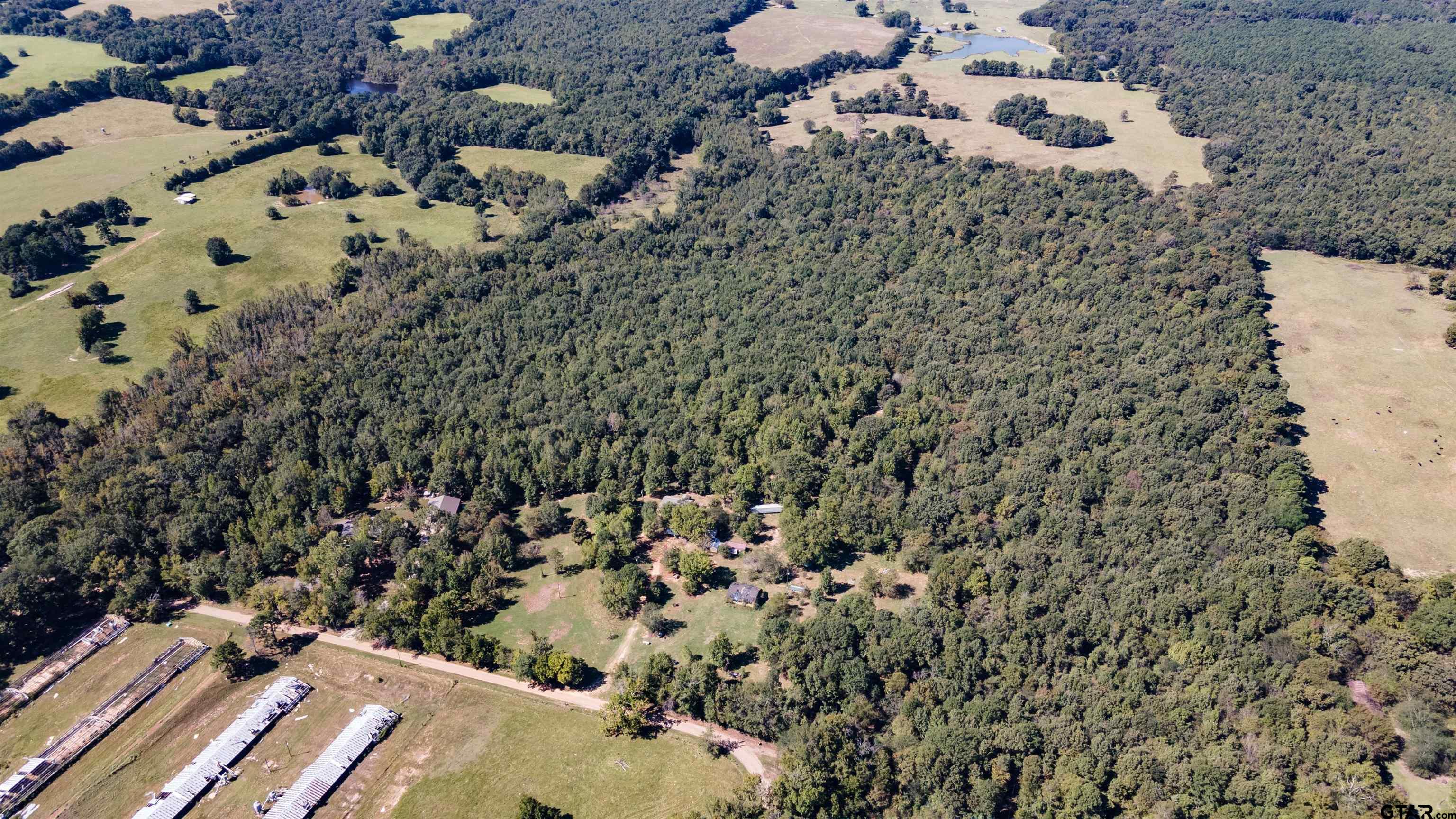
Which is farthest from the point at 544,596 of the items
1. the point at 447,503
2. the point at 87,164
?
the point at 87,164

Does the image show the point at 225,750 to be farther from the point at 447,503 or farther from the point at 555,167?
the point at 555,167

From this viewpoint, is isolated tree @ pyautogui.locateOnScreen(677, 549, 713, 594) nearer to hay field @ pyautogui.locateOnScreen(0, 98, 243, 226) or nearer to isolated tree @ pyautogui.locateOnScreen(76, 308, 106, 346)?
isolated tree @ pyautogui.locateOnScreen(76, 308, 106, 346)

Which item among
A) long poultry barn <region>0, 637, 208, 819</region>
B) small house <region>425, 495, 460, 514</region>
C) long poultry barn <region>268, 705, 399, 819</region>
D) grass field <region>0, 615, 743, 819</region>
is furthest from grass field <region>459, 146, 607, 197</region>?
long poultry barn <region>268, 705, 399, 819</region>

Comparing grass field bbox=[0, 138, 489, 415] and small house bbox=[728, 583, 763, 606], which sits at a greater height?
grass field bbox=[0, 138, 489, 415]

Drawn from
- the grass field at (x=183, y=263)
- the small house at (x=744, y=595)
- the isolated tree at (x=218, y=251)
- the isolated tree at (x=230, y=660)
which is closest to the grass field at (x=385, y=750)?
the isolated tree at (x=230, y=660)

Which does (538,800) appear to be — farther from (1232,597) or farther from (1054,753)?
(1232,597)

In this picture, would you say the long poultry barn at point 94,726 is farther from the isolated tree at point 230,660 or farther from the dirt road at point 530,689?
the dirt road at point 530,689

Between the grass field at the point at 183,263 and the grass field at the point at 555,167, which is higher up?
the grass field at the point at 555,167
